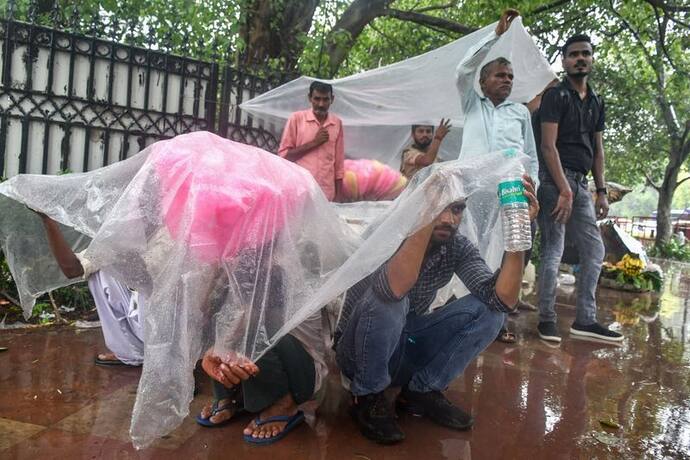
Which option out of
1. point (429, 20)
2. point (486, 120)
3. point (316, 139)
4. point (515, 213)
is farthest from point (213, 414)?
point (429, 20)

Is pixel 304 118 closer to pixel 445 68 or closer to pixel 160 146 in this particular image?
pixel 445 68

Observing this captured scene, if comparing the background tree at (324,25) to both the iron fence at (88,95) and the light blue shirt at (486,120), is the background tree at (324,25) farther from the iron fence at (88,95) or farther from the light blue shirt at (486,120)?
the light blue shirt at (486,120)

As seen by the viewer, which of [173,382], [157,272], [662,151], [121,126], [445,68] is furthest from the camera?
[662,151]

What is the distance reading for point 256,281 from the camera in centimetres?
169

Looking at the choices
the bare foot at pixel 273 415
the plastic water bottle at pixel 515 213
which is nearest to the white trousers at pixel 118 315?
the bare foot at pixel 273 415

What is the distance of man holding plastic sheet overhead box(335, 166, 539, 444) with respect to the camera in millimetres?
1812

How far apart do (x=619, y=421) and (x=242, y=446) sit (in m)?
1.55

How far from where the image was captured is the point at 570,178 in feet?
10.9

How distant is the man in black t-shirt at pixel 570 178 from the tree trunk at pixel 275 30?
302 centimetres

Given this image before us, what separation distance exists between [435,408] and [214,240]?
1.10 meters

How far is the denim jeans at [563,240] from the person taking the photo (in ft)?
10.9

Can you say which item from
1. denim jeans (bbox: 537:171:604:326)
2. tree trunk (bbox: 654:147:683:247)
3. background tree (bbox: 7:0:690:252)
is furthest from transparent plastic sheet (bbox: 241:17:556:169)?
tree trunk (bbox: 654:147:683:247)

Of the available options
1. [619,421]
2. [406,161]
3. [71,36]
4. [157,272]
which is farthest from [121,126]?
[619,421]

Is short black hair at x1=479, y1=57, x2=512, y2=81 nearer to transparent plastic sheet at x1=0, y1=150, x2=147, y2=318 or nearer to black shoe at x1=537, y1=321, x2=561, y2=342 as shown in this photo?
black shoe at x1=537, y1=321, x2=561, y2=342
